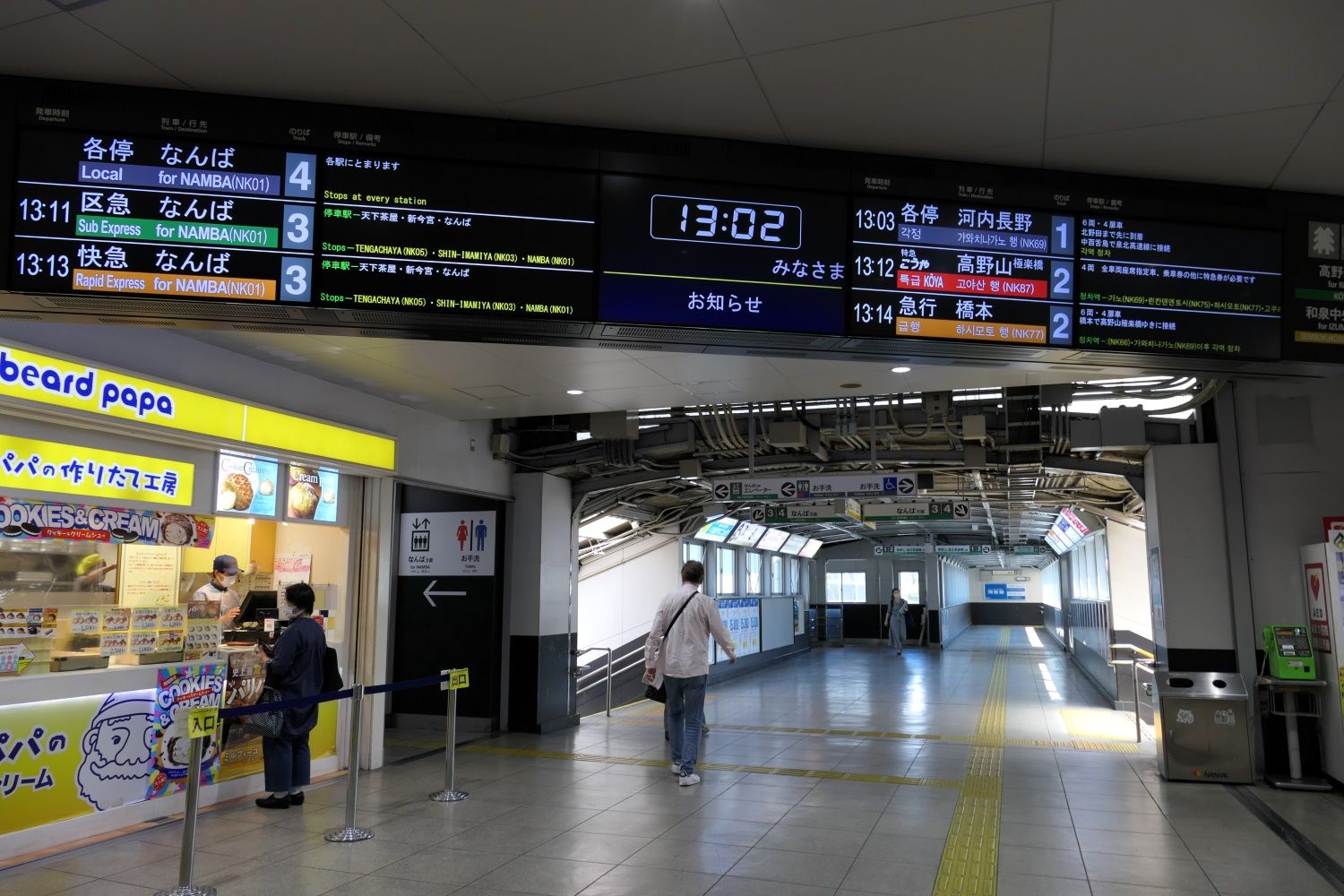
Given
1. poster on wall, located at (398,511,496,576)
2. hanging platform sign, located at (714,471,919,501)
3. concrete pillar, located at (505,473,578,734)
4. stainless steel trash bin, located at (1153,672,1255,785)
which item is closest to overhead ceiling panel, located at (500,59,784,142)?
hanging platform sign, located at (714,471,919,501)

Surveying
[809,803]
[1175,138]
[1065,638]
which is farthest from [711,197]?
[1065,638]

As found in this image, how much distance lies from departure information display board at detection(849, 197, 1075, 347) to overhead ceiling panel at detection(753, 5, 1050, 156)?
0.25 metres

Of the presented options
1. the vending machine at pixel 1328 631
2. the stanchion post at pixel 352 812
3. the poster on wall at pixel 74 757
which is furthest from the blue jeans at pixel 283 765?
the vending machine at pixel 1328 631

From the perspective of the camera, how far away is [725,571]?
17141 mm

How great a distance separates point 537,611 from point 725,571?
8336mm

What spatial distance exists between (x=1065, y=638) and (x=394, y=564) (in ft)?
57.2

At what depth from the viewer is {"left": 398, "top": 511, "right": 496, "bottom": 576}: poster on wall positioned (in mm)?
9289

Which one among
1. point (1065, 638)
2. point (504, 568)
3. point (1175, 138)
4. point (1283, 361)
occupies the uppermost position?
point (1175, 138)

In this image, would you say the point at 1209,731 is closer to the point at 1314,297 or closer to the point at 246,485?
the point at 1314,297

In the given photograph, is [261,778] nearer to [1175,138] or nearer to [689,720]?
[689,720]

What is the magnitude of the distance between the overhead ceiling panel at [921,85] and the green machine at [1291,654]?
5512 millimetres

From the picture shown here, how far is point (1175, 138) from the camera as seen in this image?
3.26m

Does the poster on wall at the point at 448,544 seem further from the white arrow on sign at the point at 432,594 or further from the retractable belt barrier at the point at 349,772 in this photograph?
the retractable belt barrier at the point at 349,772

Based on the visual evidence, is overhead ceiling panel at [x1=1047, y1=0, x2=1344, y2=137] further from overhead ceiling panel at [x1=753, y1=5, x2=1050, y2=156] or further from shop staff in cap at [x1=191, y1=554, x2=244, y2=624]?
shop staff in cap at [x1=191, y1=554, x2=244, y2=624]
